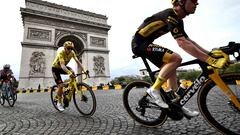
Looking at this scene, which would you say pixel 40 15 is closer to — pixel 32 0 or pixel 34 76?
pixel 32 0

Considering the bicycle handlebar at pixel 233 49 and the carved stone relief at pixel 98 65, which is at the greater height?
the carved stone relief at pixel 98 65

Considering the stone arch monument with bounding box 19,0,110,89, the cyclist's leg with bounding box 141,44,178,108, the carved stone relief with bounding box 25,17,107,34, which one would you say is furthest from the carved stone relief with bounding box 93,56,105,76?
the cyclist's leg with bounding box 141,44,178,108

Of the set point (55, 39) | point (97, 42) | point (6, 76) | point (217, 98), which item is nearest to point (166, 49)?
point (217, 98)

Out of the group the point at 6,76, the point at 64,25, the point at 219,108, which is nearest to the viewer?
the point at 219,108

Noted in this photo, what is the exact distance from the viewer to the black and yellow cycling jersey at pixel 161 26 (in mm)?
2369

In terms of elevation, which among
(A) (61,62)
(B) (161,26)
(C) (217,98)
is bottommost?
(C) (217,98)

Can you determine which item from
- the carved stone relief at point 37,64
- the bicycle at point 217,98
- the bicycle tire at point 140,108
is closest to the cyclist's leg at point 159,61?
the bicycle at point 217,98

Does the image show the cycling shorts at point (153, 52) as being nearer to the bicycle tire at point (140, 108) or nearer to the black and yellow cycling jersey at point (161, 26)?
the black and yellow cycling jersey at point (161, 26)

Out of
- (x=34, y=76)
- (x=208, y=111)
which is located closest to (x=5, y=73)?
(x=208, y=111)

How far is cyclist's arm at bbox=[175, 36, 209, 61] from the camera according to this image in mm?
2214

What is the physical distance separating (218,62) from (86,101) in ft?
9.42

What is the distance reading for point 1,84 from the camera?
771 cm

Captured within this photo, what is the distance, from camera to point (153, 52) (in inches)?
106

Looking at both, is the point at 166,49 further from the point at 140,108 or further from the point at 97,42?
the point at 97,42
